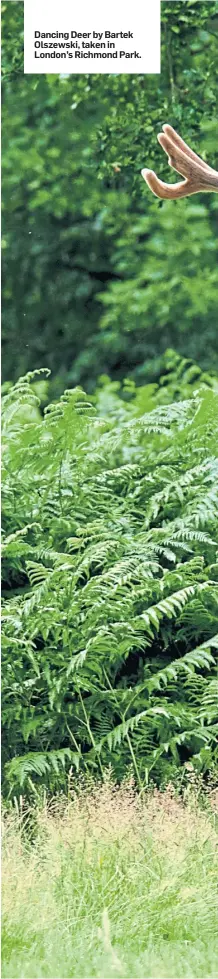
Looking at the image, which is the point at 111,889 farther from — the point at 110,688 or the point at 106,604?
the point at 106,604

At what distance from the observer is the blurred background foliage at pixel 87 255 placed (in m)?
6.66

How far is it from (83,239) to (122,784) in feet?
13.3

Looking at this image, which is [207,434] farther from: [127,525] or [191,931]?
[191,931]

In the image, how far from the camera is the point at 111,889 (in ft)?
11.6

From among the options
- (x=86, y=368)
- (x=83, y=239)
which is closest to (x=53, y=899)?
(x=86, y=368)

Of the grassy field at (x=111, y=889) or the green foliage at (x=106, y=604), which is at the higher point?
the green foliage at (x=106, y=604)

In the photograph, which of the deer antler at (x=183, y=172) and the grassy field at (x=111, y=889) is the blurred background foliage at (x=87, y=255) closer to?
the deer antler at (x=183, y=172)

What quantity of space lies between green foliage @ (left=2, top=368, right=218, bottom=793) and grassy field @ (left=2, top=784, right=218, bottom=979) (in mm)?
143

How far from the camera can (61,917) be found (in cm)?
348

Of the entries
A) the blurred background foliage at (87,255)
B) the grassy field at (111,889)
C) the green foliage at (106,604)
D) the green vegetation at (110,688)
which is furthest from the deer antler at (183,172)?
the blurred background foliage at (87,255)

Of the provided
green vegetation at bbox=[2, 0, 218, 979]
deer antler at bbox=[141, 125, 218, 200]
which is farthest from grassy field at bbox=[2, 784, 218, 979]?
deer antler at bbox=[141, 125, 218, 200]
